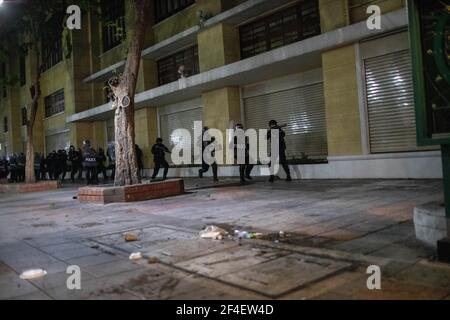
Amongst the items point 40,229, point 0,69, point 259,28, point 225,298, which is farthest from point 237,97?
point 0,69

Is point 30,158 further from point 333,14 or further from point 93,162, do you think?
point 333,14

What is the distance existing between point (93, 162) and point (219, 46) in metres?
6.79

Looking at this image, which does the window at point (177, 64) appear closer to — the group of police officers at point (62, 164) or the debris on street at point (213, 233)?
the group of police officers at point (62, 164)

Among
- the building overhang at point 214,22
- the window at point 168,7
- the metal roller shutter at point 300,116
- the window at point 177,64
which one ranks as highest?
the window at point 168,7

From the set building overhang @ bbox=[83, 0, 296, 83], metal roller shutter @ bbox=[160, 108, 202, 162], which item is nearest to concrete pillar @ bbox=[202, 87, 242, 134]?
metal roller shutter @ bbox=[160, 108, 202, 162]

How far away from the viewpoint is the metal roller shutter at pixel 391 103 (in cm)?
1074

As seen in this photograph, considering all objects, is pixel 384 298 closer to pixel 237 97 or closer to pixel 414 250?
pixel 414 250

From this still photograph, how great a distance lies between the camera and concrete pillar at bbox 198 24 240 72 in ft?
51.9

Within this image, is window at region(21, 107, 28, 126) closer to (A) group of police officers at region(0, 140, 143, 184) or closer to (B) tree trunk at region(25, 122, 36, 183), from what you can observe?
(A) group of police officers at region(0, 140, 143, 184)

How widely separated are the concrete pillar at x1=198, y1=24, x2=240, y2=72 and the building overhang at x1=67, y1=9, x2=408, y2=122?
87 cm

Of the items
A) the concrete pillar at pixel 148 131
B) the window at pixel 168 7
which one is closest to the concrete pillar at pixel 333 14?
the window at pixel 168 7

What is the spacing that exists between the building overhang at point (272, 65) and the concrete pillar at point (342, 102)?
41 centimetres

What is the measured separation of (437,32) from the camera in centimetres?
396
